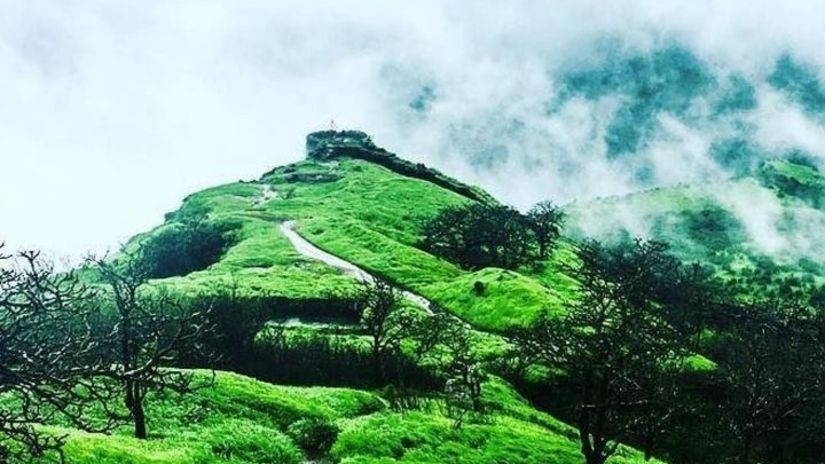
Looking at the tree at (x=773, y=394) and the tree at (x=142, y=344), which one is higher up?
the tree at (x=773, y=394)

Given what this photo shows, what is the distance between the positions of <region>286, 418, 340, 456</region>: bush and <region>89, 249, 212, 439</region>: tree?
7.90 meters

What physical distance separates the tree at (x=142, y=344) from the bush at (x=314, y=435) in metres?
7.90

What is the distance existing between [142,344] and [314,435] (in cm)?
2239

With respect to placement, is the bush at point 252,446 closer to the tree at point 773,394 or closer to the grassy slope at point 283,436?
the grassy slope at point 283,436

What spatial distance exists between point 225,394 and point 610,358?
31056 mm

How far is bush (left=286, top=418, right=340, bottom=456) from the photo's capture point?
169 feet

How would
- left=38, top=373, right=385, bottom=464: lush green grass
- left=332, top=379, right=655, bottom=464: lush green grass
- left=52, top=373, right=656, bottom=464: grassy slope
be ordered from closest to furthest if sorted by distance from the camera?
1. left=38, top=373, right=385, bottom=464: lush green grass
2. left=52, top=373, right=656, bottom=464: grassy slope
3. left=332, top=379, right=655, bottom=464: lush green grass

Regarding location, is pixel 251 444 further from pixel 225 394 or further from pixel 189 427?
pixel 225 394

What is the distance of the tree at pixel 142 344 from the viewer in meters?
17.1

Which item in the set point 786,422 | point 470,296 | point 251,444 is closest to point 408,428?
point 251,444

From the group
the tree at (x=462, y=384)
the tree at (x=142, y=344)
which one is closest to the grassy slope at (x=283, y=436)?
the tree at (x=142, y=344)

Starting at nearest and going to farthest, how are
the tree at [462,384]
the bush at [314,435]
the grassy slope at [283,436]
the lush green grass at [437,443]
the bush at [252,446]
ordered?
the grassy slope at [283,436]
the bush at [252,446]
the lush green grass at [437,443]
the bush at [314,435]
the tree at [462,384]

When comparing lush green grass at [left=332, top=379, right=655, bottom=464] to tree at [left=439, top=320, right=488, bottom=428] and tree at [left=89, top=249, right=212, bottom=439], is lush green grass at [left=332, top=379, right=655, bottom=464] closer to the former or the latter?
tree at [left=439, top=320, right=488, bottom=428]

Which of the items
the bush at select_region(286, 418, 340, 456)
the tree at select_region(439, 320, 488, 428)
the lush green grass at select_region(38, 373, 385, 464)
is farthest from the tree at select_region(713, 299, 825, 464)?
the lush green grass at select_region(38, 373, 385, 464)
